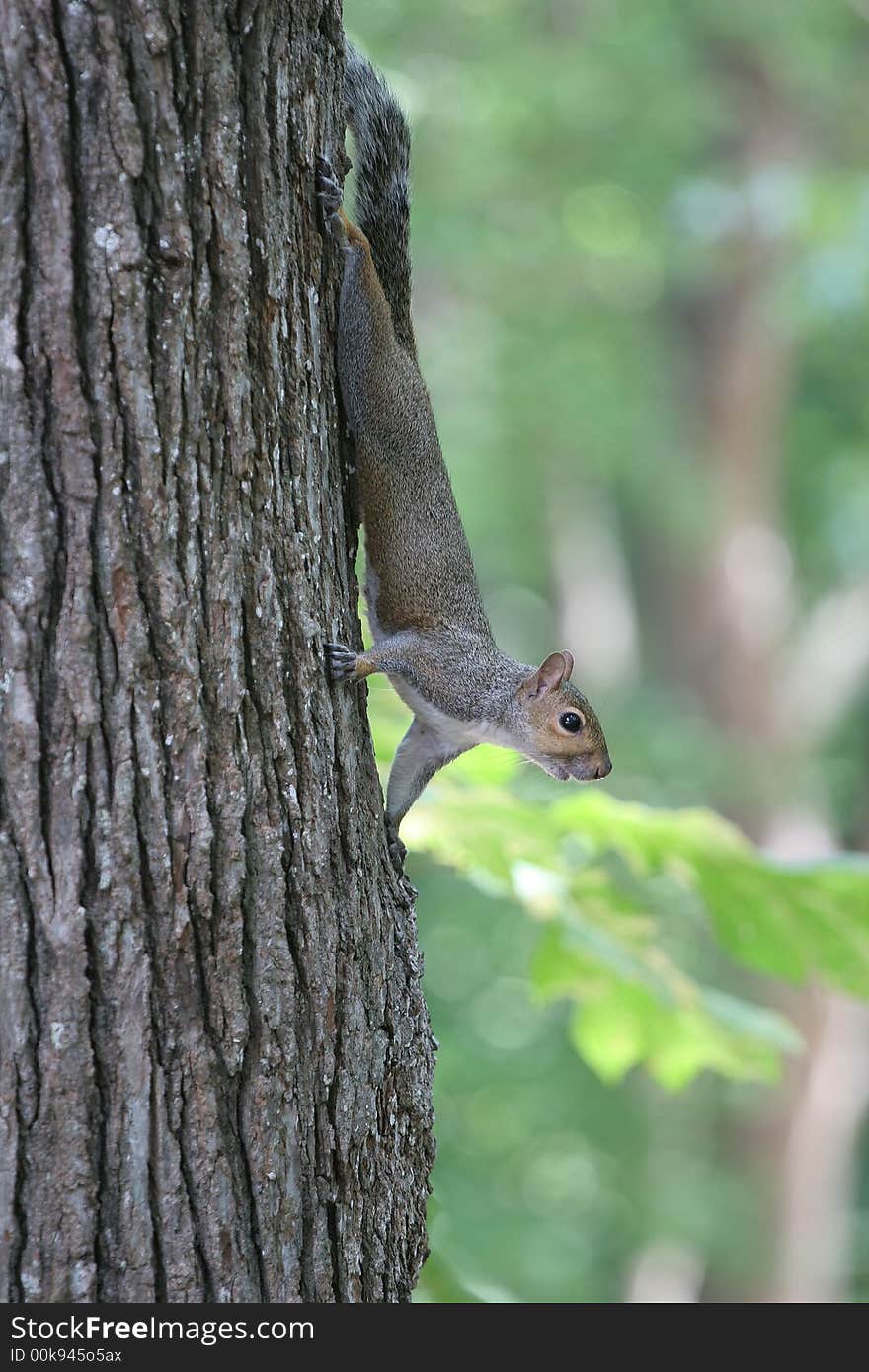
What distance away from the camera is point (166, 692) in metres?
1.53

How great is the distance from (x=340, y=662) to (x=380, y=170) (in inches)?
37.2

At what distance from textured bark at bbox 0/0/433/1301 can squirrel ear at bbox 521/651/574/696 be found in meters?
1.06

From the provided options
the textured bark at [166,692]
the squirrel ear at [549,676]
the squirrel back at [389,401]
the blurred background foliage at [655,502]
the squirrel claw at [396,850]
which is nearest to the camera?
the textured bark at [166,692]

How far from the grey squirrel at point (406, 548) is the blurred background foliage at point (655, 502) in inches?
140

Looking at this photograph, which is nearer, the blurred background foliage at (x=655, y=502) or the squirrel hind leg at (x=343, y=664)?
the squirrel hind leg at (x=343, y=664)

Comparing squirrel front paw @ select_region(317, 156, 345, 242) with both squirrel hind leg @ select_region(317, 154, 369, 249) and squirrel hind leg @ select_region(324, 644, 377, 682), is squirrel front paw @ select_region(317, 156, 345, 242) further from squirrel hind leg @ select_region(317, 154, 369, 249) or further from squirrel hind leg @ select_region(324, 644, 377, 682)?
squirrel hind leg @ select_region(324, 644, 377, 682)

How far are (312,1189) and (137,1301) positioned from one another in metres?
0.24

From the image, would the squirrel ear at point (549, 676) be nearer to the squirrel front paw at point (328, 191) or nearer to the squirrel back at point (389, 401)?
the squirrel back at point (389, 401)

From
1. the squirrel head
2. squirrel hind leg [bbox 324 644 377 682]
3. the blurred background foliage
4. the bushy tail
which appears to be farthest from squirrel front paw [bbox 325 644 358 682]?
the blurred background foliage

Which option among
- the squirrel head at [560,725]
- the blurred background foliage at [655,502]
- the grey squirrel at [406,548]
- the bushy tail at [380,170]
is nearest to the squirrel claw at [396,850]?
the grey squirrel at [406,548]

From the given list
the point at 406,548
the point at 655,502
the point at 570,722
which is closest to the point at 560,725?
the point at 570,722

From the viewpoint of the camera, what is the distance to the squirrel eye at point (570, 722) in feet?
8.97

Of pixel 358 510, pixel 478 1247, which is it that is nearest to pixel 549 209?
pixel 478 1247
